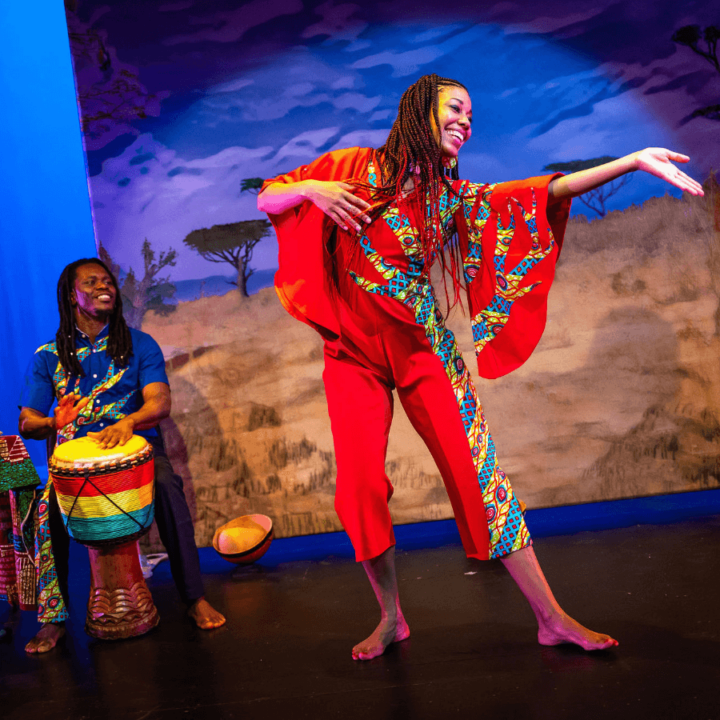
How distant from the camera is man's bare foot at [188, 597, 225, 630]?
107 inches

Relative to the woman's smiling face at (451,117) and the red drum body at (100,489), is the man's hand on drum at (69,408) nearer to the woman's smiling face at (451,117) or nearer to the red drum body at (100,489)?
the red drum body at (100,489)

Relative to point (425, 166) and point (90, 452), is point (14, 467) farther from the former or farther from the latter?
point (425, 166)

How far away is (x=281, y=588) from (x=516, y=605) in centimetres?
107

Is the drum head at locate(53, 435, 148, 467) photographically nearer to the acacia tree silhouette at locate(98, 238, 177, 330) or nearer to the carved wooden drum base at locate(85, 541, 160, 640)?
the carved wooden drum base at locate(85, 541, 160, 640)

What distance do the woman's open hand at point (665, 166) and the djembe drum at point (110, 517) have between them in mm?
2025

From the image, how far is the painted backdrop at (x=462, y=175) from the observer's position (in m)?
3.63

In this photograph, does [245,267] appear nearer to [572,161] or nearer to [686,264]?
[572,161]

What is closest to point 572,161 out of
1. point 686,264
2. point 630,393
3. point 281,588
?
point 686,264

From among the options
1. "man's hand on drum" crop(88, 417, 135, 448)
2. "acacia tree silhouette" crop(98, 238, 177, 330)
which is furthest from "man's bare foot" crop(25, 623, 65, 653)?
"acacia tree silhouette" crop(98, 238, 177, 330)

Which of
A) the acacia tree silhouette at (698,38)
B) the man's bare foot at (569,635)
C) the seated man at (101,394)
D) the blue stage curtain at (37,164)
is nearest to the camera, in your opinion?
the man's bare foot at (569,635)

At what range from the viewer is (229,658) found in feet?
7.81

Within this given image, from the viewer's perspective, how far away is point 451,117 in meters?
2.15

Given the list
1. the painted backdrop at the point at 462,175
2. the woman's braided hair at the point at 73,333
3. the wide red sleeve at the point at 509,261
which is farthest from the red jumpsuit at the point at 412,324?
the painted backdrop at the point at 462,175

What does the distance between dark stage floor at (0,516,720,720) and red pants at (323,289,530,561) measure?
1.14 feet
